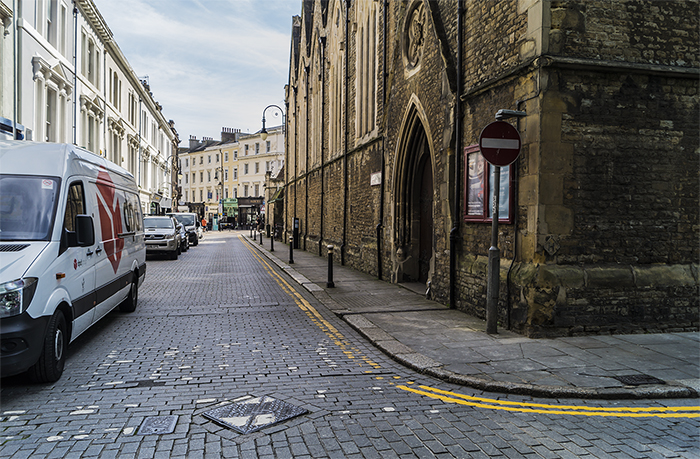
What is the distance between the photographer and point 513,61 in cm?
774

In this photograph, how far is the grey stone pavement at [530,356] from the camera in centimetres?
502

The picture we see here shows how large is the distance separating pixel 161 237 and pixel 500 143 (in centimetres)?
1790

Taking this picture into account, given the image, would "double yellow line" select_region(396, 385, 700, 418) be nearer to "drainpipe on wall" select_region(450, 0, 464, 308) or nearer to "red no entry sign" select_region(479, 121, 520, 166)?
"red no entry sign" select_region(479, 121, 520, 166)

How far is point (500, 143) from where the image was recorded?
23.0 ft

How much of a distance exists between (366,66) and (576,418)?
14.5 meters

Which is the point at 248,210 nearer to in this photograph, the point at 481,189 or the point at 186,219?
the point at 186,219

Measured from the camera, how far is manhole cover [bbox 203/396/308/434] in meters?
4.13

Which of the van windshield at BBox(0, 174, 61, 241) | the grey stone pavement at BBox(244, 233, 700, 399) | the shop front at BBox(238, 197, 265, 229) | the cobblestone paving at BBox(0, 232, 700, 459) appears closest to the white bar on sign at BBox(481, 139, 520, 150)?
the grey stone pavement at BBox(244, 233, 700, 399)

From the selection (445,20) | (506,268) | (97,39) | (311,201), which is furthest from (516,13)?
(97,39)

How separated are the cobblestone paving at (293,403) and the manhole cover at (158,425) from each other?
2.3 inches

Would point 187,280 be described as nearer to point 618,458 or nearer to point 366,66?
point 366,66

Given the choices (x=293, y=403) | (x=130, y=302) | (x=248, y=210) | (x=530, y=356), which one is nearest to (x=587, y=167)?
(x=530, y=356)

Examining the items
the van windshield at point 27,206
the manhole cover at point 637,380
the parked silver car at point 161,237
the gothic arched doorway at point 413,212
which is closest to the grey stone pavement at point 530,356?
the manhole cover at point 637,380

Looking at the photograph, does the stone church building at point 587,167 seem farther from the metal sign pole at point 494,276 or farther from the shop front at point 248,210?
the shop front at point 248,210
